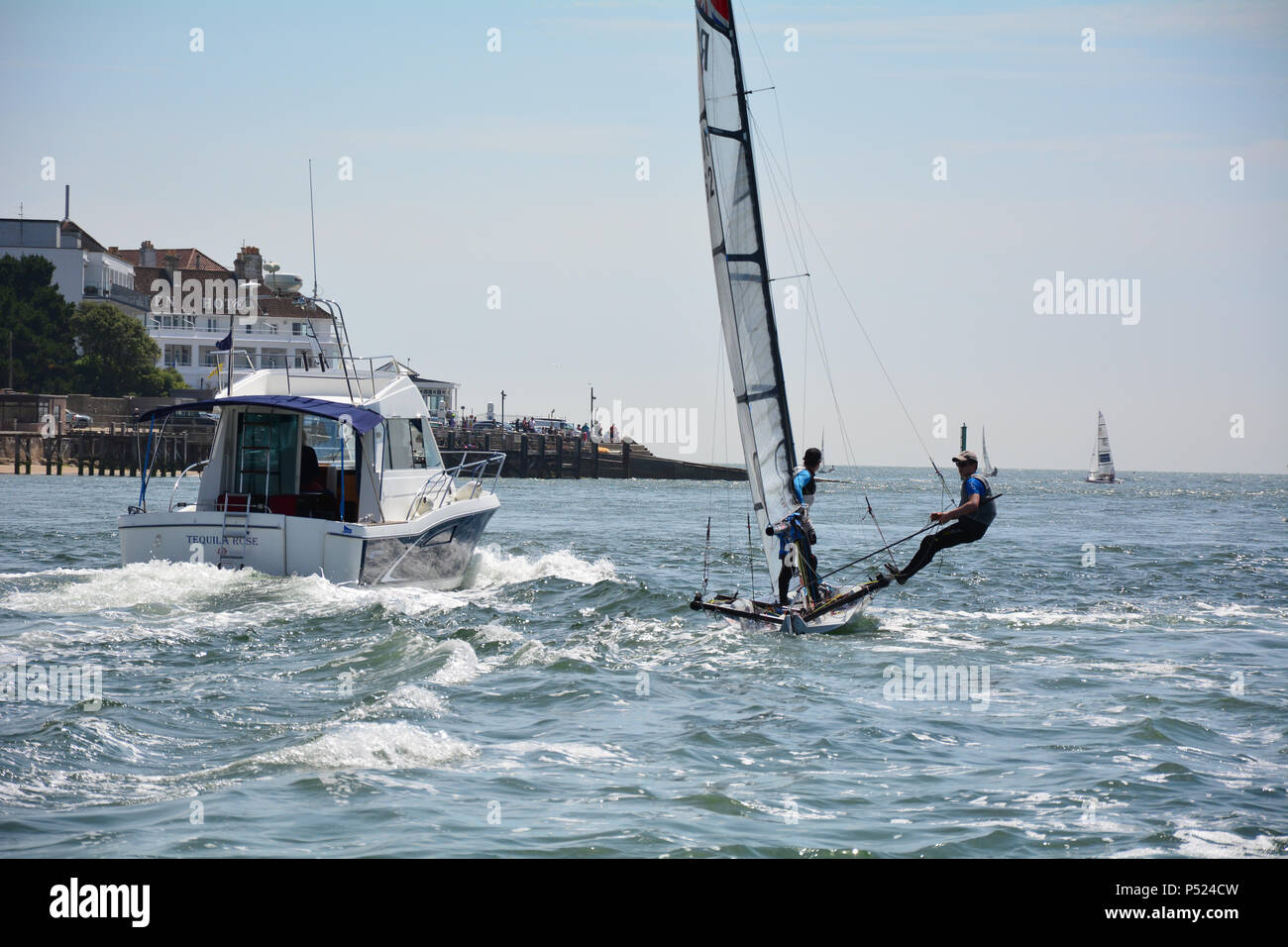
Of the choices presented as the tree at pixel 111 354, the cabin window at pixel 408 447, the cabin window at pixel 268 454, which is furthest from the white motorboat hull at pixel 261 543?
the tree at pixel 111 354

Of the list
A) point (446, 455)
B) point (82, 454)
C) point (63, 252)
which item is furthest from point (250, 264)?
point (446, 455)

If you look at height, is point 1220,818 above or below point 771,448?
below

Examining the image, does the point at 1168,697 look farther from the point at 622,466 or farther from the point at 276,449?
the point at 622,466

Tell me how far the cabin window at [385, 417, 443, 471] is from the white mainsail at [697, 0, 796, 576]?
5940mm

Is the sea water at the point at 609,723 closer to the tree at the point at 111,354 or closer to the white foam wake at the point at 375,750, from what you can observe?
the white foam wake at the point at 375,750

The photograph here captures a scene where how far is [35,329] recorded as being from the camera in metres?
81.9

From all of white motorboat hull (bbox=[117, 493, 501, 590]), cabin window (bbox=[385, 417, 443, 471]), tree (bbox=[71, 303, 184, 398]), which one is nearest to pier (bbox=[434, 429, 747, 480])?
tree (bbox=[71, 303, 184, 398])

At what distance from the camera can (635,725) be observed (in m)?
10.1

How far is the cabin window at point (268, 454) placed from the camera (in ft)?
60.0

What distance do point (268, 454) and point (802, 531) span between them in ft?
26.5

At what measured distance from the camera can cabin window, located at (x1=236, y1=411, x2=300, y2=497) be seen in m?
18.3

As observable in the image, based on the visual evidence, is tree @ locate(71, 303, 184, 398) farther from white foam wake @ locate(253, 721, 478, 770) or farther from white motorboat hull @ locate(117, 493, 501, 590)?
white foam wake @ locate(253, 721, 478, 770)

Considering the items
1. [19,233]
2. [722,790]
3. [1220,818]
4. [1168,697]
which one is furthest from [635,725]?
[19,233]

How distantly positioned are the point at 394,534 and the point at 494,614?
184cm
